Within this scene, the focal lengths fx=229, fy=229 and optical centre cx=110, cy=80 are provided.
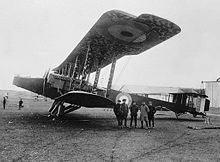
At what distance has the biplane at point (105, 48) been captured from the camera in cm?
658

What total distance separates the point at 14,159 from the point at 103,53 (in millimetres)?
6940

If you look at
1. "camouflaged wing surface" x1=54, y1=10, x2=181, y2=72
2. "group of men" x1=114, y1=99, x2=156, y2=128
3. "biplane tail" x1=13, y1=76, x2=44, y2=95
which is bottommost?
"group of men" x1=114, y1=99, x2=156, y2=128

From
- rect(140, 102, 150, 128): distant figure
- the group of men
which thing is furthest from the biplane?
rect(140, 102, 150, 128): distant figure

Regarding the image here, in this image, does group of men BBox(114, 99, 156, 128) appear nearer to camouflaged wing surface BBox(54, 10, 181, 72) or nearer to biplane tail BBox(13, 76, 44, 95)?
camouflaged wing surface BBox(54, 10, 181, 72)

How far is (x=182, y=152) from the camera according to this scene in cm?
512

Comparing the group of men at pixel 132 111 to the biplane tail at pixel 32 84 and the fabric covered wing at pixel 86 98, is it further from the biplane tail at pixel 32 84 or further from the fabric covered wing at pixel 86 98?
the biplane tail at pixel 32 84

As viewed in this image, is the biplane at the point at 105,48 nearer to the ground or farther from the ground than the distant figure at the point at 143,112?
farther from the ground

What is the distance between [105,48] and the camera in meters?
9.63

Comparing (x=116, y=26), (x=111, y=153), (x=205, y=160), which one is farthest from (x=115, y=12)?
(x=205, y=160)

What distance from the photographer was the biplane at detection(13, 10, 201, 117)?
6.58 metres

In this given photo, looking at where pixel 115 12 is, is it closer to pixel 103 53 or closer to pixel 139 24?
pixel 139 24

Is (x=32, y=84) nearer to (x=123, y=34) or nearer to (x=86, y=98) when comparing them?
(x=86, y=98)

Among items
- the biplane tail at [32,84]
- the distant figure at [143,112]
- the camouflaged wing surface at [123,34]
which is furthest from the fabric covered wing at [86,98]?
the biplane tail at [32,84]

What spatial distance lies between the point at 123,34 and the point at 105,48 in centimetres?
206
